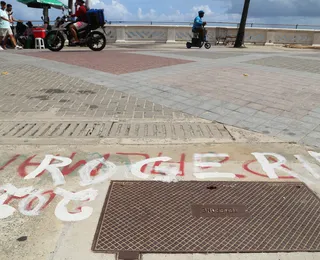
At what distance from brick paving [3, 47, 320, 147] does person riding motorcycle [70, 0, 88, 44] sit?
7.10 feet

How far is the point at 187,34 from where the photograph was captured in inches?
856

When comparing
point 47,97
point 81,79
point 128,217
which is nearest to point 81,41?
point 81,79

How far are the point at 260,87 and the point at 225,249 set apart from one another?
5.23m

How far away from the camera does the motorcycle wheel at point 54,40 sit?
12094 mm

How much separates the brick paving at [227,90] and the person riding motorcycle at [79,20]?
216 cm

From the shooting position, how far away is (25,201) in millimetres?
2732

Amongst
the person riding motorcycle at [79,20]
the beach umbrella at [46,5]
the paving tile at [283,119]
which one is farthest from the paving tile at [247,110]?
the beach umbrella at [46,5]

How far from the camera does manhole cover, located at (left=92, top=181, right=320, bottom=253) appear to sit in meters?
2.25

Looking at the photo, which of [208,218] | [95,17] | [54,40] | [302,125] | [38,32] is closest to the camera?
[208,218]

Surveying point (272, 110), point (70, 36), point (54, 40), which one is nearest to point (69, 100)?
point (272, 110)

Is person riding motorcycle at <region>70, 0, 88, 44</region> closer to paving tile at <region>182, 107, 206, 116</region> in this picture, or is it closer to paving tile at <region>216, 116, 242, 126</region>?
paving tile at <region>182, 107, 206, 116</region>

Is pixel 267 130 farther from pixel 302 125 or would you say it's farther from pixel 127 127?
pixel 127 127

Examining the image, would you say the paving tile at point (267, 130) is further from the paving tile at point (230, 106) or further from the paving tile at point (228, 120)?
the paving tile at point (230, 106)

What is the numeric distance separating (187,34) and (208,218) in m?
20.6
